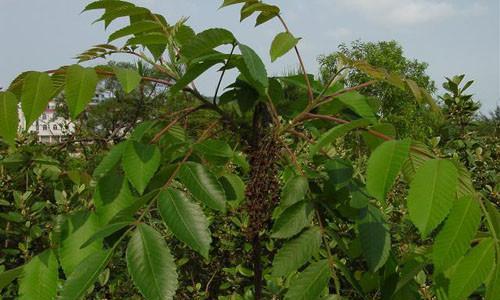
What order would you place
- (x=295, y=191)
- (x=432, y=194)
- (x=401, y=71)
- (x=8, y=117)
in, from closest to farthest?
(x=432, y=194)
(x=8, y=117)
(x=295, y=191)
(x=401, y=71)

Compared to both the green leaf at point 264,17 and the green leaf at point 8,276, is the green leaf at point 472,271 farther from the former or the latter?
the green leaf at point 8,276

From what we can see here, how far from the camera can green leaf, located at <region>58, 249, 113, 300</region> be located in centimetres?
78

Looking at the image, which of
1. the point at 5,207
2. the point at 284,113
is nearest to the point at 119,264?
the point at 5,207

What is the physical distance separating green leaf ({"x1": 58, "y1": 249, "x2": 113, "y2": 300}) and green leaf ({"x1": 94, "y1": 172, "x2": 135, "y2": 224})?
10cm

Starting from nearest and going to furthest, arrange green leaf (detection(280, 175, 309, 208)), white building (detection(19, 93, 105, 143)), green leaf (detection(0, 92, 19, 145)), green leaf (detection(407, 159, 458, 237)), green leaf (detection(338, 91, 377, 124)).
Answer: green leaf (detection(407, 159, 458, 237)) < green leaf (detection(0, 92, 19, 145)) < green leaf (detection(280, 175, 309, 208)) < green leaf (detection(338, 91, 377, 124)) < white building (detection(19, 93, 105, 143))

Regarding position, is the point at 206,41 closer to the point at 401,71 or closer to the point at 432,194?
the point at 432,194

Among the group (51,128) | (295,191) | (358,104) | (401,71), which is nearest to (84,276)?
(295,191)

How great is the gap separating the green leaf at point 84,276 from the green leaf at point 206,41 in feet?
1.29

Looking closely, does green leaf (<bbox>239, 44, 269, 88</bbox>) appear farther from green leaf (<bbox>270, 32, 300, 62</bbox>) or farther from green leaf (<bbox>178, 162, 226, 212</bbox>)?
green leaf (<bbox>178, 162, 226, 212</bbox>)

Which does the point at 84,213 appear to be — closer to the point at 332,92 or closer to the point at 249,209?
the point at 249,209

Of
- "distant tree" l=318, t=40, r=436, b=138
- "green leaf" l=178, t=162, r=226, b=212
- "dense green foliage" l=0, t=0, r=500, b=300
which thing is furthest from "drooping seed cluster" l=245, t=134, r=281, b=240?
"distant tree" l=318, t=40, r=436, b=138

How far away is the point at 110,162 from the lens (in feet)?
3.13

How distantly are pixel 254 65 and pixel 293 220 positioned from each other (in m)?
0.30

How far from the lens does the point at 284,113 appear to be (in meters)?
1.25
